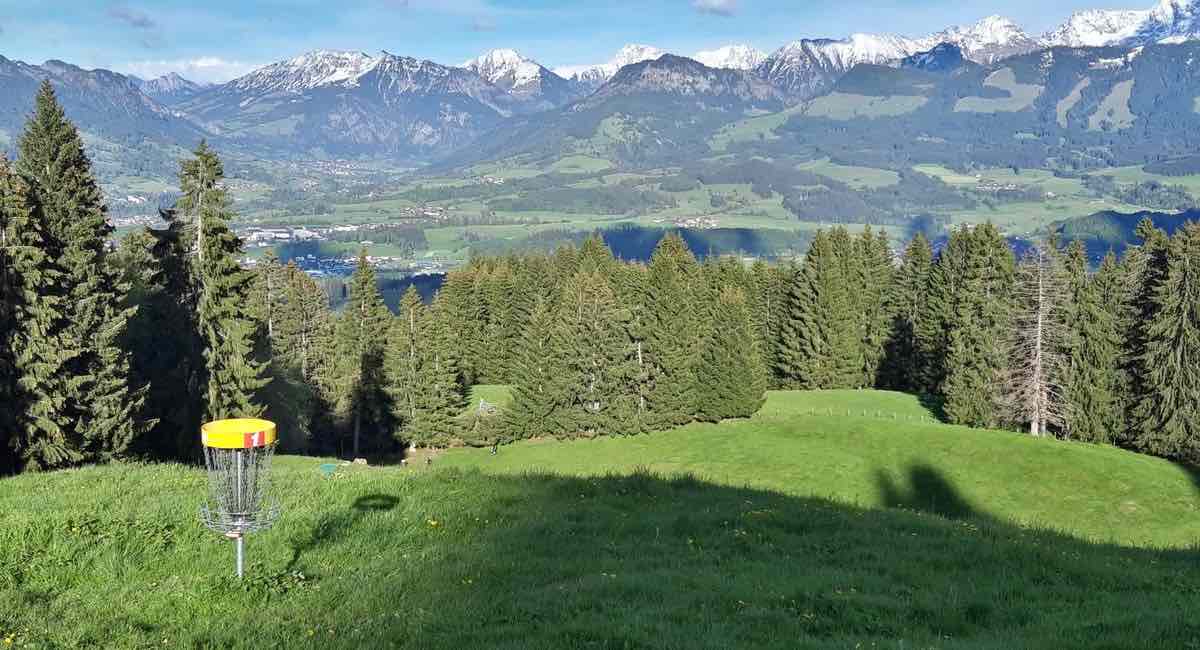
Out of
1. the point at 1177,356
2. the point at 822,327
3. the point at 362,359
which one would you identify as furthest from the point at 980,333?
the point at 362,359

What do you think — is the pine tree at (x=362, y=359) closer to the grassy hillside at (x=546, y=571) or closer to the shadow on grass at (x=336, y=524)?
the grassy hillside at (x=546, y=571)

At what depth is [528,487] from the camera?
65.5ft

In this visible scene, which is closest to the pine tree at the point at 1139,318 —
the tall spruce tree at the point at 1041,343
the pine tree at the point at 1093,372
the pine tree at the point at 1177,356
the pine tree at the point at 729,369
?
the pine tree at the point at 1093,372

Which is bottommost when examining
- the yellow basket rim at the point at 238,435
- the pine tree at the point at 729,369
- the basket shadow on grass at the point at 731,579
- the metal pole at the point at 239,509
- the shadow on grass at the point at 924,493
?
the shadow on grass at the point at 924,493

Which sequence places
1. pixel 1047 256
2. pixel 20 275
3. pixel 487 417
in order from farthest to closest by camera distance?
1. pixel 487 417
2. pixel 1047 256
3. pixel 20 275

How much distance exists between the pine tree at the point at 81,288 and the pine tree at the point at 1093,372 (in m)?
56.5

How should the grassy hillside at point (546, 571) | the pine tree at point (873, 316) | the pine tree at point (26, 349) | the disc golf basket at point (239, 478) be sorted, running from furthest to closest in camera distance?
the pine tree at point (873, 316) → the pine tree at point (26, 349) → the disc golf basket at point (239, 478) → the grassy hillside at point (546, 571)

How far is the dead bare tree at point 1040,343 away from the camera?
55062mm

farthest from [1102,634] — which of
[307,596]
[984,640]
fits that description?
[307,596]

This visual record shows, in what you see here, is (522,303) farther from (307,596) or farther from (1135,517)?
(307,596)

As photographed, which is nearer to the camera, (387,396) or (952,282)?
(387,396)

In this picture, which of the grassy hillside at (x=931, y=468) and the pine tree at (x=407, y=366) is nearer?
the grassy hillside at (x=931, y=468)

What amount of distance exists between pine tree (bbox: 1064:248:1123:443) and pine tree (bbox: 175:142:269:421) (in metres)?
52.0

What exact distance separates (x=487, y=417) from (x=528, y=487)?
158 ft
